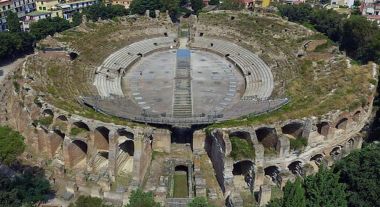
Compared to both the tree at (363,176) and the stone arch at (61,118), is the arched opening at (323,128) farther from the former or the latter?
the stone arch at (61,118)

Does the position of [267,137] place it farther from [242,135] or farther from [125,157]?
[125,157]

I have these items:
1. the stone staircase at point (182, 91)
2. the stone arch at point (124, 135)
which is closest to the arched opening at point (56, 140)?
the stone arch at point (124, 135)

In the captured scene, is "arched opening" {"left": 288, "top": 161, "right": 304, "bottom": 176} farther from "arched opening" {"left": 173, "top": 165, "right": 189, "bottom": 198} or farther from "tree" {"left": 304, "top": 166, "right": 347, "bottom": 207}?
"arched opening" {"left": 173, "top": 165, "right": 189, "bottom": 198}

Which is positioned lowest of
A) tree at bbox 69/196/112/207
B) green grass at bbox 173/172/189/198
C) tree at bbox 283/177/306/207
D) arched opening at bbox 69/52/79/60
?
green grass at bbox 173/172/189/198

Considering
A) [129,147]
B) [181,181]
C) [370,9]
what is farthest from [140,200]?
[370,9]

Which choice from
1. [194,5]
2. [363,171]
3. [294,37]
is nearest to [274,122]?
[363,171]

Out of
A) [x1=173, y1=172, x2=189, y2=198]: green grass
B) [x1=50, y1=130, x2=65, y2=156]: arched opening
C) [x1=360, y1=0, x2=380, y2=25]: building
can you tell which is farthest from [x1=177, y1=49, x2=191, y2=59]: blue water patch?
[x1=360, y1=0, x2=380, y2=25]: building
